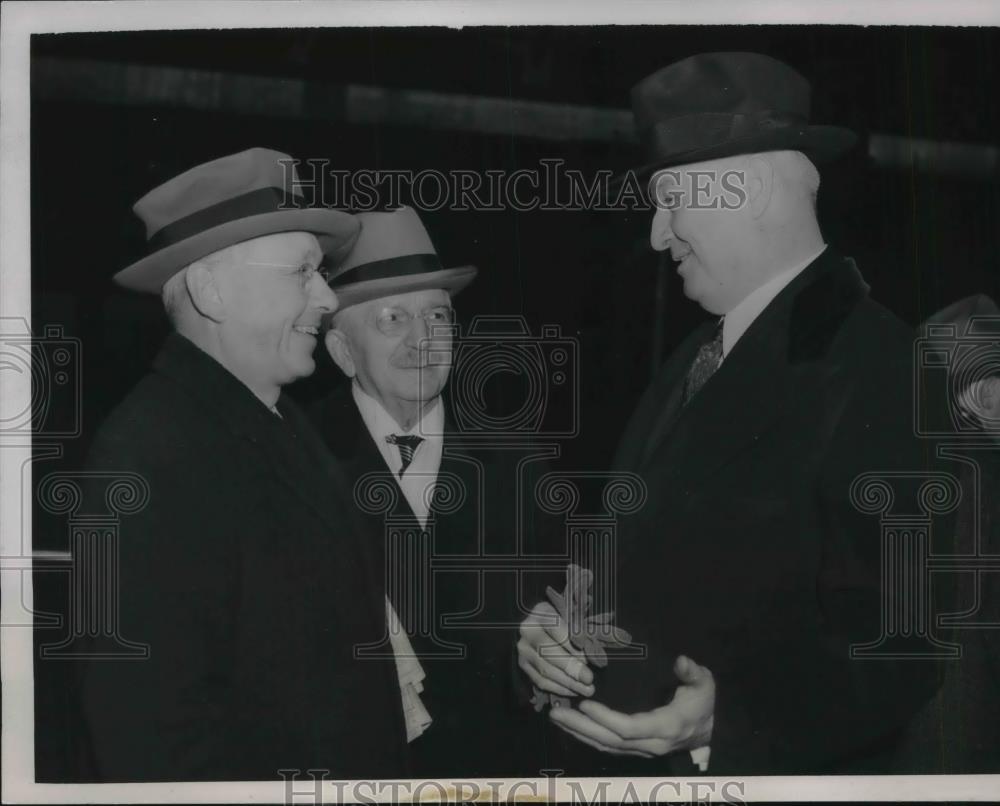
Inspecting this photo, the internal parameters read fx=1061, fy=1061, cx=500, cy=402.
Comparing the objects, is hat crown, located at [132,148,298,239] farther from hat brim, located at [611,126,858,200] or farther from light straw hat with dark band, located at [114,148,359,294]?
hat brim, located at [611,126,858,200]

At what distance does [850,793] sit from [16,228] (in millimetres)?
2975

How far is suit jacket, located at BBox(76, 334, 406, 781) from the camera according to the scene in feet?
9.89

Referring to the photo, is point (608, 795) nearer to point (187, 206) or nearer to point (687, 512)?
point (687, 512)

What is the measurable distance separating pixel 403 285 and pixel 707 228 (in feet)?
2.94

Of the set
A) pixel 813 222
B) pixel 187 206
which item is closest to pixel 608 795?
pixel 813 222

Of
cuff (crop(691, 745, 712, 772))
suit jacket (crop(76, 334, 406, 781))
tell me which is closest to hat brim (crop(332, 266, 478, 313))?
suit jacket (crop(76, 334, 406, 781))

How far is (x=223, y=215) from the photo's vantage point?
3.04 m

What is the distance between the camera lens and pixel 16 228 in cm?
315

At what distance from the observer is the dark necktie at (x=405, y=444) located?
311 cm

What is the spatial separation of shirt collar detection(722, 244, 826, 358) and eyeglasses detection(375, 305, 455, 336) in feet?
2.62

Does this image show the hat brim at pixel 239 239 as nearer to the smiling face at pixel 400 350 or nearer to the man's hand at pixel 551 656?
the smiling face at pixel 400 350

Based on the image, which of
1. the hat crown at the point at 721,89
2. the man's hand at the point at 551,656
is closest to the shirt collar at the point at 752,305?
the hat crown at the point at 721,89

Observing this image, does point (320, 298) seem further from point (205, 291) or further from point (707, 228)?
point (707, 228)

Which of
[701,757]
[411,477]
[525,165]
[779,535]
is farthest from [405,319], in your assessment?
[701,757]
